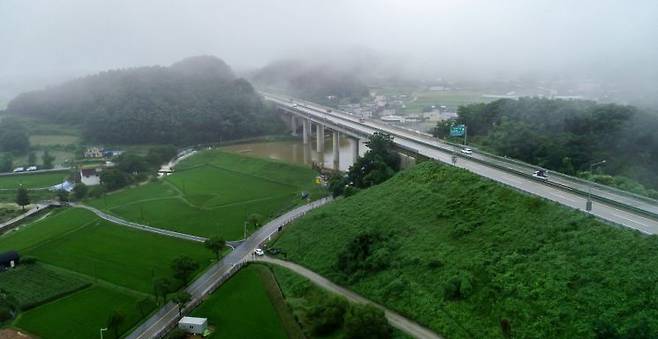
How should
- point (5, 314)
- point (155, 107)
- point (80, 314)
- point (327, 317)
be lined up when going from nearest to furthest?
point (327, 317), point (5, 314), point (80, 314), point (155, 107)

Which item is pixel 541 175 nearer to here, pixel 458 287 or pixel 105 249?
pixel 458 287

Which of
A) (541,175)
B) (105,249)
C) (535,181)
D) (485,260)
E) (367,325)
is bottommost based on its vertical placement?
(105,249)

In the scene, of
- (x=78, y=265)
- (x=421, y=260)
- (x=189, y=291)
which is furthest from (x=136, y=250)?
(x=421, y=260)

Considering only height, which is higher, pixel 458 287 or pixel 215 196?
pixel 458 287

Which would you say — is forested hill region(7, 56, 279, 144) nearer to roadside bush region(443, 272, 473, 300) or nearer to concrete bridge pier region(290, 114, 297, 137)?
concrete bridge pier region(290, 114, 297, 137)

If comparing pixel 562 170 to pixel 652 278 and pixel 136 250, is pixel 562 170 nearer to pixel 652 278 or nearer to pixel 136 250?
pixel 652 278

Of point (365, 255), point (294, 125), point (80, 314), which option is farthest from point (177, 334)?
point (294, 125)
